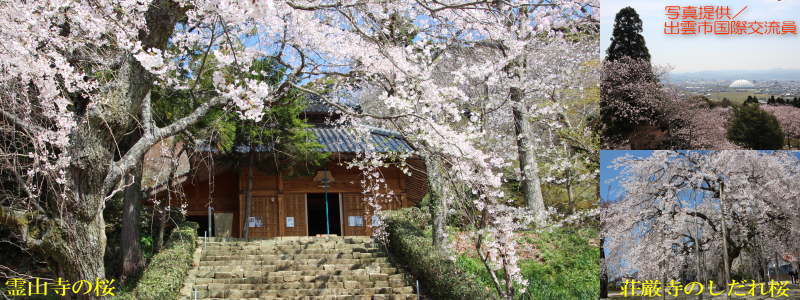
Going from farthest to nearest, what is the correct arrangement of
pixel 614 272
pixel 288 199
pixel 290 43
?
pixel 288 199, pixel 614 272, pixel 290 43

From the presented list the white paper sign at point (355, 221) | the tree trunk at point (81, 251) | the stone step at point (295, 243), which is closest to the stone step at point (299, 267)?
the stone step at point (295, 243)

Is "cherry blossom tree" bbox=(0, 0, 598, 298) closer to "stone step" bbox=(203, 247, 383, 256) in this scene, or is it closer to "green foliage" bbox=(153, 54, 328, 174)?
"green foliage" bbox=(153, 54, 328, 174)

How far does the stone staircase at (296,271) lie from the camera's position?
10.9 meters

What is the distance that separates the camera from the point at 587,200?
14.3m

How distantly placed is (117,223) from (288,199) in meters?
3.84

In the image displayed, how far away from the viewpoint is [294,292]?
35.7 ft

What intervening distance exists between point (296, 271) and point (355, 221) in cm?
402

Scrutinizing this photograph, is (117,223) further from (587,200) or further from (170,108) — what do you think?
(587,200)

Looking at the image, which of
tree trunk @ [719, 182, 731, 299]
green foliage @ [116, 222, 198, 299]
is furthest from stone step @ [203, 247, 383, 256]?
tree trunk @ [719, 182, 731, 299]

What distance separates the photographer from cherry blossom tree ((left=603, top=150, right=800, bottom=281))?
8.77 meters

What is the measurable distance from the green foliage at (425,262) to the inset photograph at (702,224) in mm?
1919

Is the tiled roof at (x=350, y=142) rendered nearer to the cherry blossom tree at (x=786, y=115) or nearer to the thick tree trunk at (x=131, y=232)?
the thick tree trunk at (x=131, y=232)

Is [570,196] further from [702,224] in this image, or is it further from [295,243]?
[295,243]

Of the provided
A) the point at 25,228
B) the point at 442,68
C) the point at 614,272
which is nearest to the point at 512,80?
the point at 442,68
